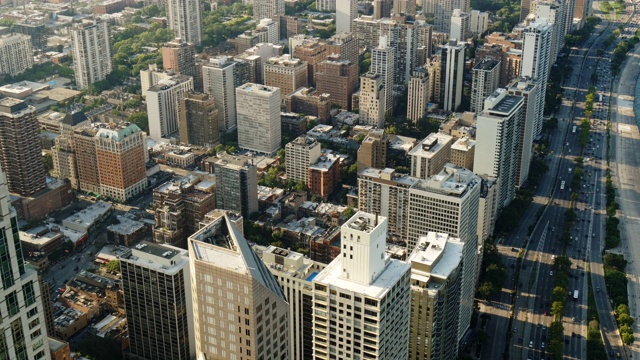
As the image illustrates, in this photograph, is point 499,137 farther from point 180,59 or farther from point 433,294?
point 180,59

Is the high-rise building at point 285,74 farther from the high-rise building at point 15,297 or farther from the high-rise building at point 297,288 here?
the high-rise building at point 15,297

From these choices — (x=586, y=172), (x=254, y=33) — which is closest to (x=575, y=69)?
(x=586, y=172)

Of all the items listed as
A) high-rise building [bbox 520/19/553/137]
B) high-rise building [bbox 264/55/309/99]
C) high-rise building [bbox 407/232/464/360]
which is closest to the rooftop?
high-rise building [bbox 520/19/553/137]

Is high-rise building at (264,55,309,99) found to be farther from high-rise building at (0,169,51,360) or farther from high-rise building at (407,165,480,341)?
high-rise building at (0,169,51,360)

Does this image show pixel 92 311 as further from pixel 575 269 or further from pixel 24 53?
pixel 24 53

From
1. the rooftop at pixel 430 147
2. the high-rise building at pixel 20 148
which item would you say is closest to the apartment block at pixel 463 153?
the rooftop at pixel 430 147

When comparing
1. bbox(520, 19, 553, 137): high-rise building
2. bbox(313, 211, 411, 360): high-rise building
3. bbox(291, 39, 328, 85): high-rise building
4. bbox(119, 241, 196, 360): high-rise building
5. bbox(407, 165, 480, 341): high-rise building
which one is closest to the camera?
bbox(313, 211, 411, 360): high-rise building
